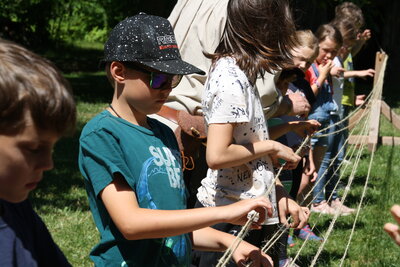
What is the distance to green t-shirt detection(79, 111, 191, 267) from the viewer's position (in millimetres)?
2326

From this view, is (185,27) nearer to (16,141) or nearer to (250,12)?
(250,12)

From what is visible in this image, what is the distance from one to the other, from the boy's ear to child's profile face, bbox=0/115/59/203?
90 centimetres

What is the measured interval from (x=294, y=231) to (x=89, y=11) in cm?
1685

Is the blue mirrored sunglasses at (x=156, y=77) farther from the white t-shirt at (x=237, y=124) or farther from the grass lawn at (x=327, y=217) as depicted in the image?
the grass lawn at (x=327, y=217)

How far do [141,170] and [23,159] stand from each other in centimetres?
81

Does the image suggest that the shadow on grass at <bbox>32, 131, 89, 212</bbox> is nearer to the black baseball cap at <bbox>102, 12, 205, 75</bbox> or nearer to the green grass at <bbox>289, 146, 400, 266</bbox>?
the green grass at <bbox>289, 146, 400, 266</bbox>

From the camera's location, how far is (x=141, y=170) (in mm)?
2377

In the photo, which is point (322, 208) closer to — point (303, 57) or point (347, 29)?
point (347, 29)

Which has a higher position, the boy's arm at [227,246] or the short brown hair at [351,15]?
the boy's arm at [227,246]

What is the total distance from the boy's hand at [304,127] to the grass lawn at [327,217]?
134cm

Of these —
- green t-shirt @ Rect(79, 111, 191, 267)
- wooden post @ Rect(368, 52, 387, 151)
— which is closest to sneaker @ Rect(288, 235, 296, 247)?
green t-shirt @ Rect(79, 111, 191, 267)

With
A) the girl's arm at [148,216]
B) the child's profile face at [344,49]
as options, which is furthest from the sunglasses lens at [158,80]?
the child's profile face at [344,49]

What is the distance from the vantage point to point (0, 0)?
18.6m

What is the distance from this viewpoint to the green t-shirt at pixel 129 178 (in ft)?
7.63
